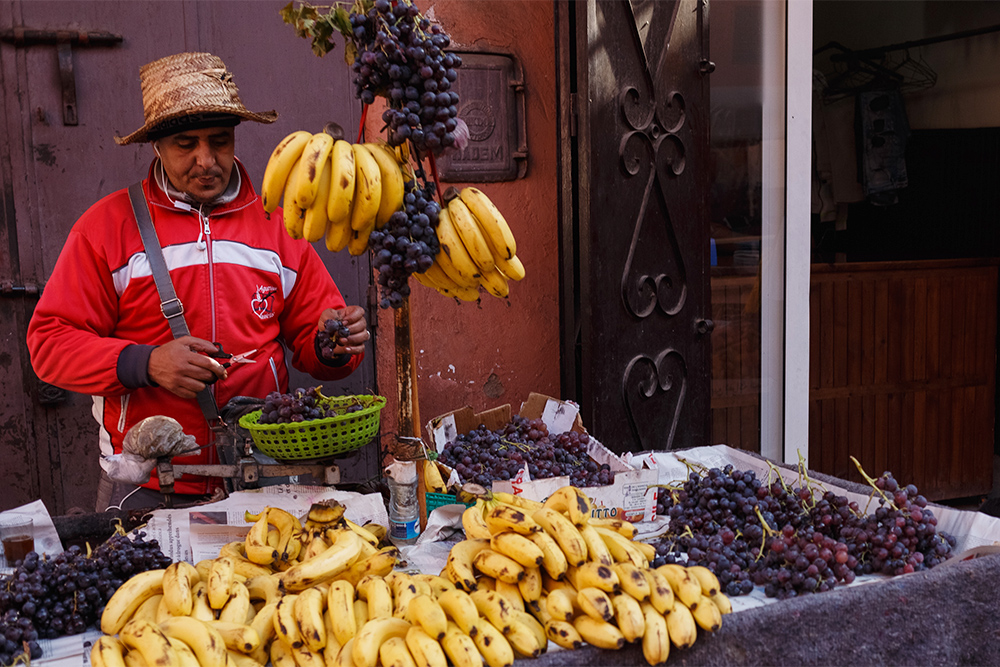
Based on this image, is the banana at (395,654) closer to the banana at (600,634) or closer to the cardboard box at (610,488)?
the banana at (600,634)

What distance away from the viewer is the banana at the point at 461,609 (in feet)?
4.50

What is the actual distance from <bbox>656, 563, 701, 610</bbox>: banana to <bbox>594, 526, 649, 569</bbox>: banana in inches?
1.8

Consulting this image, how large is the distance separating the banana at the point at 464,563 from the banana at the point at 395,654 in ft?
0.65

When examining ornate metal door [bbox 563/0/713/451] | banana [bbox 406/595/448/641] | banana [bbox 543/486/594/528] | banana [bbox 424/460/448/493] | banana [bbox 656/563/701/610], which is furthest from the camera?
ornate metal door [bbox 563/0/713/451]

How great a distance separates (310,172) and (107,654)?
1003 millimetres

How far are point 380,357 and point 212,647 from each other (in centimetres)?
243

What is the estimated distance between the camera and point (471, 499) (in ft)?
6.23

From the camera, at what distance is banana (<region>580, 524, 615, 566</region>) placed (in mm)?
1530

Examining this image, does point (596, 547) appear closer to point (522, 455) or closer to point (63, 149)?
point (522, 455)

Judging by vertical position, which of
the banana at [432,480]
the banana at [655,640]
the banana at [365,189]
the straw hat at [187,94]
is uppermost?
the straw hat at [187,94]

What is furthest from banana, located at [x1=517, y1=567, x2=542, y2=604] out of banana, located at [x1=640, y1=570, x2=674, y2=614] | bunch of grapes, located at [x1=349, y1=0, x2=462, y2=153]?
bunch of grapes, located at [x1=349, y1=0, x2=462, y2=153]

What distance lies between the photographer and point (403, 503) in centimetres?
187

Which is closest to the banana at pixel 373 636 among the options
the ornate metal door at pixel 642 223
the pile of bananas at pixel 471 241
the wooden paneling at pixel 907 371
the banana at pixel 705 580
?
the banana at pixel 705 580

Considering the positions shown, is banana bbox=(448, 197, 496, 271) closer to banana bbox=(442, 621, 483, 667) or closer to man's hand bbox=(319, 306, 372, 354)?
man's hand bbox=(319, 306, 372, 354)
